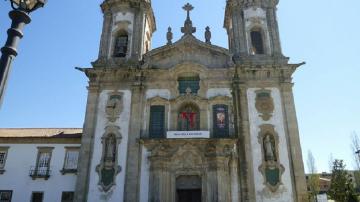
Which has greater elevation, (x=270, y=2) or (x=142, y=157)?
(x=270, y=2)

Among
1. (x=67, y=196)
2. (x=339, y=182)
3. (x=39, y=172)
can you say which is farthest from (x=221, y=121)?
(x=339, y=182)

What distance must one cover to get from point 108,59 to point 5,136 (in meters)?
9.52

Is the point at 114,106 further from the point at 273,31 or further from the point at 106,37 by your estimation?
the point at 273,31

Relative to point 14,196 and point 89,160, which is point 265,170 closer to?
point 89,160

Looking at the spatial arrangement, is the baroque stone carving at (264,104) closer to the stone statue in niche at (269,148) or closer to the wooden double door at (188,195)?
the stone statue in niche at (269,148)

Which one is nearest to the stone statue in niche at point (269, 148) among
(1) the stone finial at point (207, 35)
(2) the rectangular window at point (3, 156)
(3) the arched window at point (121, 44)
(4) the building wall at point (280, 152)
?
(4) the building wall at point (280, 152)

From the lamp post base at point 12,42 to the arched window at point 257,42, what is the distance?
21.7 meters

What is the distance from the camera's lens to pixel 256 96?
2341cm

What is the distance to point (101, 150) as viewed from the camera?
2230cm

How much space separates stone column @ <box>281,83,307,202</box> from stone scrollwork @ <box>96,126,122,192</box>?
10.5 meters

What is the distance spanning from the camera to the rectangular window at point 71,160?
80.3ft

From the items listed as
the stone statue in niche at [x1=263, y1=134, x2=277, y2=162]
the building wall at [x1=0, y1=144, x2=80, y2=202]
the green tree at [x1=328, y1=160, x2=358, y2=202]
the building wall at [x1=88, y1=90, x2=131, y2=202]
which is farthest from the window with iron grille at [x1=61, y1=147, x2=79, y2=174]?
the green tree at [x1=328, y1=160, x2=358, y2=202]

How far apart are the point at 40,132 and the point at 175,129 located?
1147cm

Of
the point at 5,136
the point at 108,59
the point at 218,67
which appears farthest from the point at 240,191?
the point at 5,136
